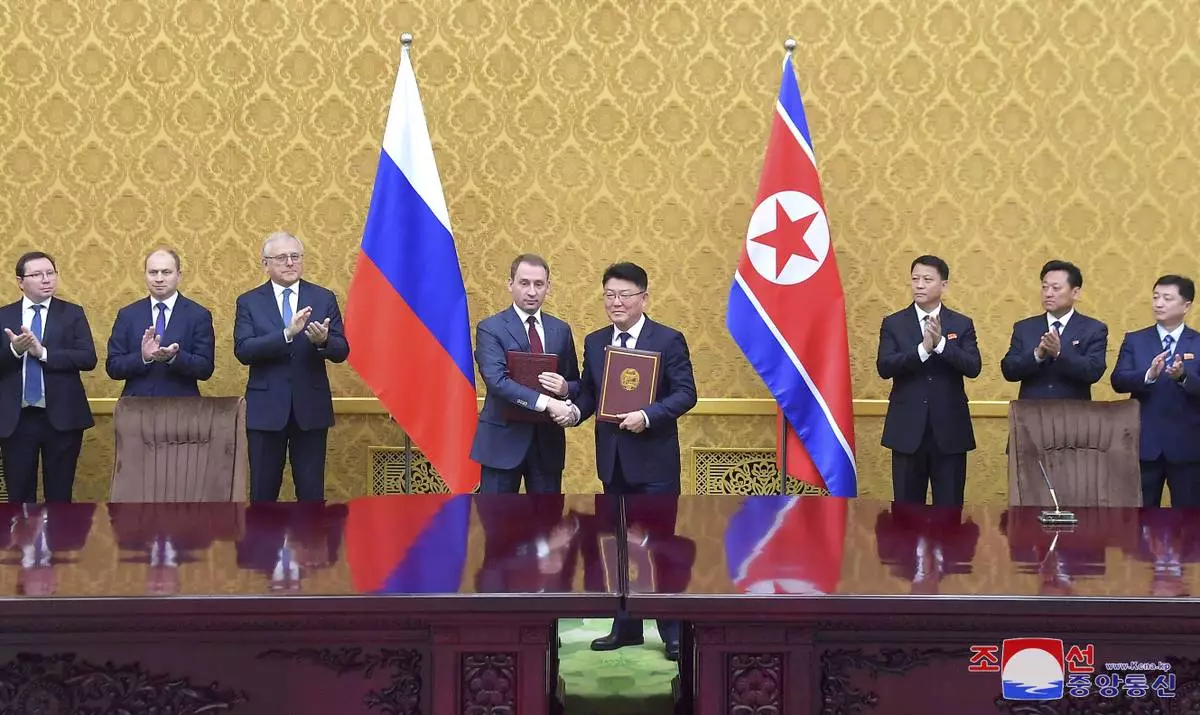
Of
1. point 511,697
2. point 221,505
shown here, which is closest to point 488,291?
point 221,505

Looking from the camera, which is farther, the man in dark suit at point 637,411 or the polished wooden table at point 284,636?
the man in dark suit at point 637,411

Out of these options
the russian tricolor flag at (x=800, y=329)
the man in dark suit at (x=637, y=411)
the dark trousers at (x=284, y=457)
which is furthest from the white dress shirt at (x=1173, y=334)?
the dark trousers at (x=284, y=457)

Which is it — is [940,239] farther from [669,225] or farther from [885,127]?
[669,225]

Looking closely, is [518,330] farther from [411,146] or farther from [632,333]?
[411,146]

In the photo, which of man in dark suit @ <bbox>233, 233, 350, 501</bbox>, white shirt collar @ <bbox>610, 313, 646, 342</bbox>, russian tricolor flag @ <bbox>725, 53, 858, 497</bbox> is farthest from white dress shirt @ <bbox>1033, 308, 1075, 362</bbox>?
man in dark suit @ <bbox>233, 233, 350, 501</bbox>

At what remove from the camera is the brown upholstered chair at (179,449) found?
11.3 ft

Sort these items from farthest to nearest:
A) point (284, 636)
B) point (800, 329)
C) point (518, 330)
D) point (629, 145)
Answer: point (629, 145) → point (800, 329) → point (518, 330) → point (284, 636)

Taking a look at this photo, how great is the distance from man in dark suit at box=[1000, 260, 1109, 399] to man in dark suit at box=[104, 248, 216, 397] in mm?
3476

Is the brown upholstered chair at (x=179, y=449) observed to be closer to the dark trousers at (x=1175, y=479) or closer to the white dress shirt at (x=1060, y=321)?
the white dress shirt at (x=1060, y=321)

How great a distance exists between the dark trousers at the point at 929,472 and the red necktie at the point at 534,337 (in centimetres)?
166

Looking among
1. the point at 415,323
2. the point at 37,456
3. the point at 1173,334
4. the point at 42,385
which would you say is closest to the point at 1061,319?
the point at 1173,334

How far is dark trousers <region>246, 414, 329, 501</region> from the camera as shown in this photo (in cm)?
476

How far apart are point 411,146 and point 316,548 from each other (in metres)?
2.71

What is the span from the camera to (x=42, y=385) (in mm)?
4840
